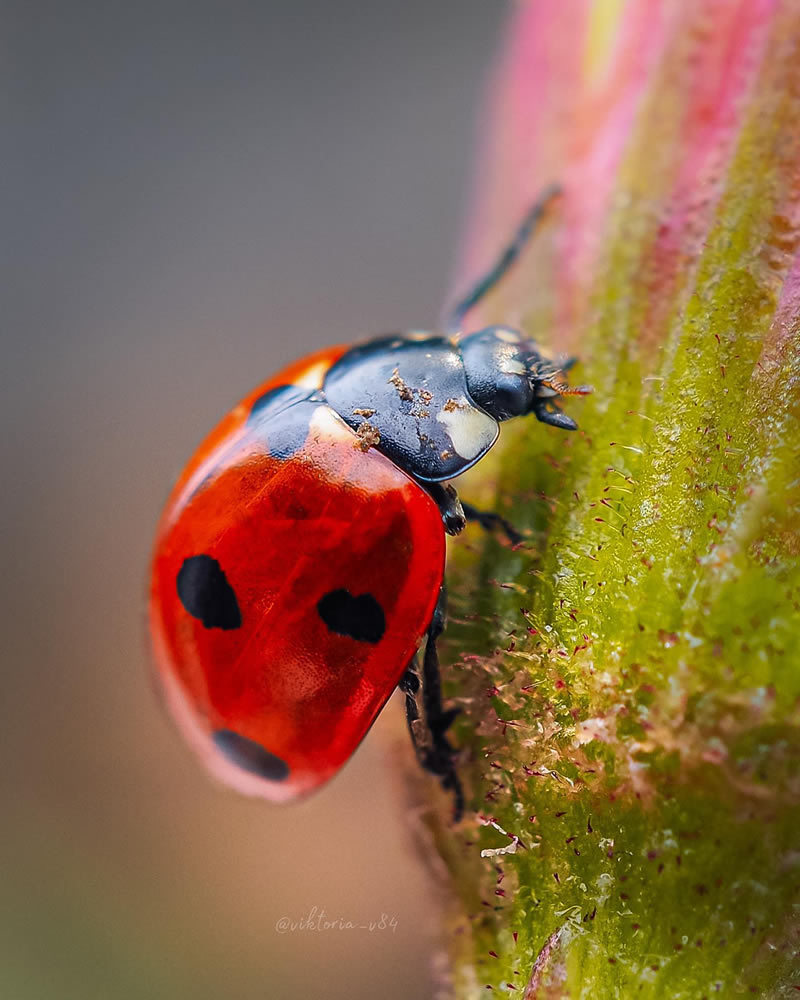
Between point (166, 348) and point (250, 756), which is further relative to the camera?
point (166, 348)

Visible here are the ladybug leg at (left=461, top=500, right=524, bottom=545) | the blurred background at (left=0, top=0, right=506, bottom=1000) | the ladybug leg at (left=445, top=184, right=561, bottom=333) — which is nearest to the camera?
the ladybug leg at (left=461, top=500, right=524, bottom=545)

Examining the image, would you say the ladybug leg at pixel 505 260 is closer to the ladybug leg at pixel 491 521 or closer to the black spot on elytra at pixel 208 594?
the ladybug leg at pixel 491 521

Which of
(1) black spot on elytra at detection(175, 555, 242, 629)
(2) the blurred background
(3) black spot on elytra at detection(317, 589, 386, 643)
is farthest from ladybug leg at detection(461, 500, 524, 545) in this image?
(2) the blurred background

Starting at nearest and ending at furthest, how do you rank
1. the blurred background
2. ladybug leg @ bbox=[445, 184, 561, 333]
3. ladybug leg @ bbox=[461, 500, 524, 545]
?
1. ladybug leg @ bbox=[461, 500, 524, 545]
2. ladybug leg @ bbox=[445, 184, 561, 333]
3. the blurred background

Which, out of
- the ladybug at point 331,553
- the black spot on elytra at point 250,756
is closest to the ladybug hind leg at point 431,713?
the ladybug at point 331,553

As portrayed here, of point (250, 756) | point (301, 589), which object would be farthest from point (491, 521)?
point (250, 756)

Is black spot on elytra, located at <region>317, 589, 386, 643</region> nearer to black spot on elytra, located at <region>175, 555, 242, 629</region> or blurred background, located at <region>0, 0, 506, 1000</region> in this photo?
black spot on elytra, located at <region>175, 555, 242, 629</region>

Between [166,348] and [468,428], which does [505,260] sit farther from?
[166,348]
